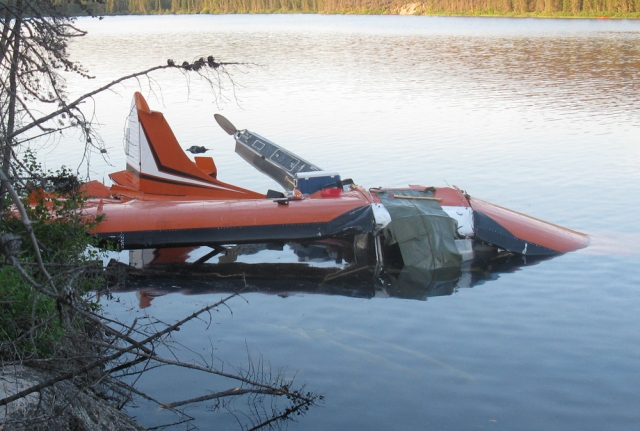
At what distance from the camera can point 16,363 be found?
6.14m

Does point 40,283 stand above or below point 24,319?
above

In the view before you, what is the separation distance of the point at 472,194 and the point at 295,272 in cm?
681

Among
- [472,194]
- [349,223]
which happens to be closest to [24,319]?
[349,223]

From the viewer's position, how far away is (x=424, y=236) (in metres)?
13.2

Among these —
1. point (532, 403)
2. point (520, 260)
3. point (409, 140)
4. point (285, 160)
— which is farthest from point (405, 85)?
Result: point (532, 403)

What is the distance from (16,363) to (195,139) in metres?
19.0

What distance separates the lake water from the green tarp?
953 mm

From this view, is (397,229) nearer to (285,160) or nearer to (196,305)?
(196,305)

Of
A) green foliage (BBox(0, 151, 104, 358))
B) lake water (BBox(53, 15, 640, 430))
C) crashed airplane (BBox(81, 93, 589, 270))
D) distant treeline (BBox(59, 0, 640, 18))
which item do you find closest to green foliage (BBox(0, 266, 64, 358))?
green foliage (BBox(0, 151, 104, 358))

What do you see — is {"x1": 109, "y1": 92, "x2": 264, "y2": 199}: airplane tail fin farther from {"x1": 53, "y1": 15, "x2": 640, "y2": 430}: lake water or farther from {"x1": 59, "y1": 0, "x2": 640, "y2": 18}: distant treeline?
{"x1": 59, "y1": 0, "x2": 640, "y2": 18}: distant treeline

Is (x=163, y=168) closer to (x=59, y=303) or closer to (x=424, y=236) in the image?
(x=424, y=236)

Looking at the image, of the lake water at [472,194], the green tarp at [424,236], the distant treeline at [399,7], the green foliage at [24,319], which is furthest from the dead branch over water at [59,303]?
the distant treeline at [399,7]

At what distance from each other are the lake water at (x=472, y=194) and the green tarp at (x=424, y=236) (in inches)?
37.5

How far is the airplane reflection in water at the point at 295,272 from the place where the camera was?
12281mm
